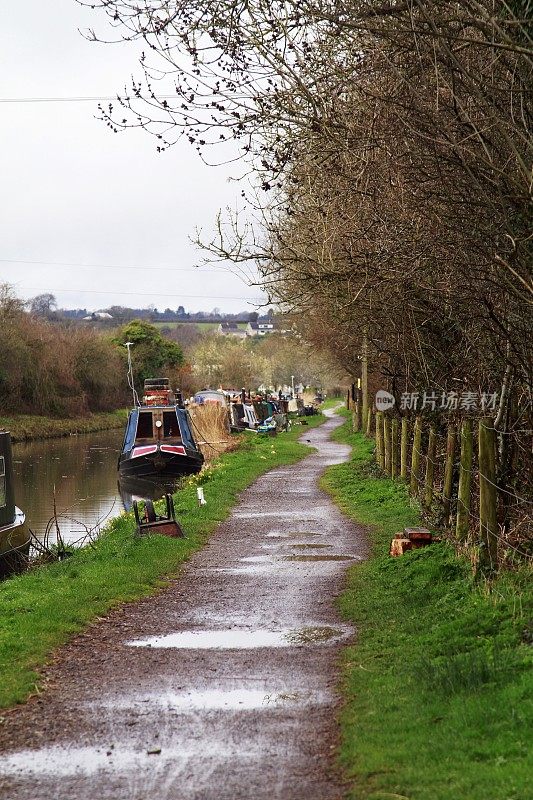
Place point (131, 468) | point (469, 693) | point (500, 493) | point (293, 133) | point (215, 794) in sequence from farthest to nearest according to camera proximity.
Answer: point (131, 468) → point (500, 493) → point (293, 133) → point (469, 693) → point (215, 794)

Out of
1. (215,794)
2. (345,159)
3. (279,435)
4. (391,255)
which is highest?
(345,159)

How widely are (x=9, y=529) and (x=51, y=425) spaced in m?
50.4

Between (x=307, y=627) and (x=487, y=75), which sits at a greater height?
(x=487, y=75)

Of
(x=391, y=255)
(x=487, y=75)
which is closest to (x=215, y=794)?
(x=487, y=75)

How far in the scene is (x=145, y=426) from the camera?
43.2m

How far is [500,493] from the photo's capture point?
1216 centimetres

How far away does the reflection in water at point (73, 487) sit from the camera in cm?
2773

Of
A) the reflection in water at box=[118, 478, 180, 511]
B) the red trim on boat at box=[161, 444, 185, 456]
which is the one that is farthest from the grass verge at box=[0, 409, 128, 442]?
the reflection in water at box=[118, 478, 180, 511]

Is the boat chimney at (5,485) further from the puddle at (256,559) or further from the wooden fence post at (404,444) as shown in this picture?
the wooden fence post at (404,444)

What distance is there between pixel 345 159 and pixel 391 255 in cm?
115

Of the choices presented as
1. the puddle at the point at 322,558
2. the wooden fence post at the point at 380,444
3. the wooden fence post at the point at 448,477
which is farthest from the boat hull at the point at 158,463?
the wooden fence post at the point at 448,477

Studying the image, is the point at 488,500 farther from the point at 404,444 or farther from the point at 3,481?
the point at 3,481

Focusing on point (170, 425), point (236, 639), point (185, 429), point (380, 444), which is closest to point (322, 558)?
point (236, 639)

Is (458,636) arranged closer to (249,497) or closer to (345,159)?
(345,159)
